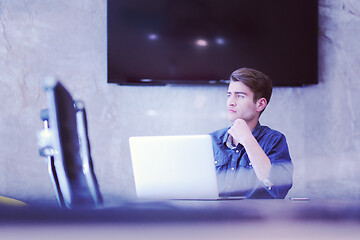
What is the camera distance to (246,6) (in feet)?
9.20

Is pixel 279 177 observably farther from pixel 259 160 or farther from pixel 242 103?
pixel 242 103

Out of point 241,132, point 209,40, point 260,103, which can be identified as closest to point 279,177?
point 241,132

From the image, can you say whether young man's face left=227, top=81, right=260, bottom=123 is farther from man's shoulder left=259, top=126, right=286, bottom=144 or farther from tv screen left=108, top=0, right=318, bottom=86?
tv screen left=108, top=0, right=318, bottom=86

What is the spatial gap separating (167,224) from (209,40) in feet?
8.60

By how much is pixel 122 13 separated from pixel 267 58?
120 centimetres

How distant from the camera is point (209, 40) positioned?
2.80m

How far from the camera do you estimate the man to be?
1.58 meters

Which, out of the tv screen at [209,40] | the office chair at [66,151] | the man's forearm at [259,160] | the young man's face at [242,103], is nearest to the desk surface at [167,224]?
the office chair at [66,151]

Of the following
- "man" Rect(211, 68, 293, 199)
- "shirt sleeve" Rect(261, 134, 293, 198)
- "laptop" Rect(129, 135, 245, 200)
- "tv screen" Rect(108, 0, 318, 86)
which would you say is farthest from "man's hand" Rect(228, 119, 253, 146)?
"tv screen" Rect(108, 0, 318, 86)

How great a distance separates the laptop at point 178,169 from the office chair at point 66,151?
1.28 feet

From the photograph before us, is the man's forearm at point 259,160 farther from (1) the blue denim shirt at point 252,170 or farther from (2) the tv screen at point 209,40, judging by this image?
(2) the tv screen at point 209,40

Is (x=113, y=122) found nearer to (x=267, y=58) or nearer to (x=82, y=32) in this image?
(x=82, y=32)

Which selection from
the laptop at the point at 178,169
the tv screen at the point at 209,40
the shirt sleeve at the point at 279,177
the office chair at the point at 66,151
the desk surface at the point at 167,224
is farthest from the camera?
the tv screen at the point at 209,40

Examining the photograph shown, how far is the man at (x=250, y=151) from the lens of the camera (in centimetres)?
158
